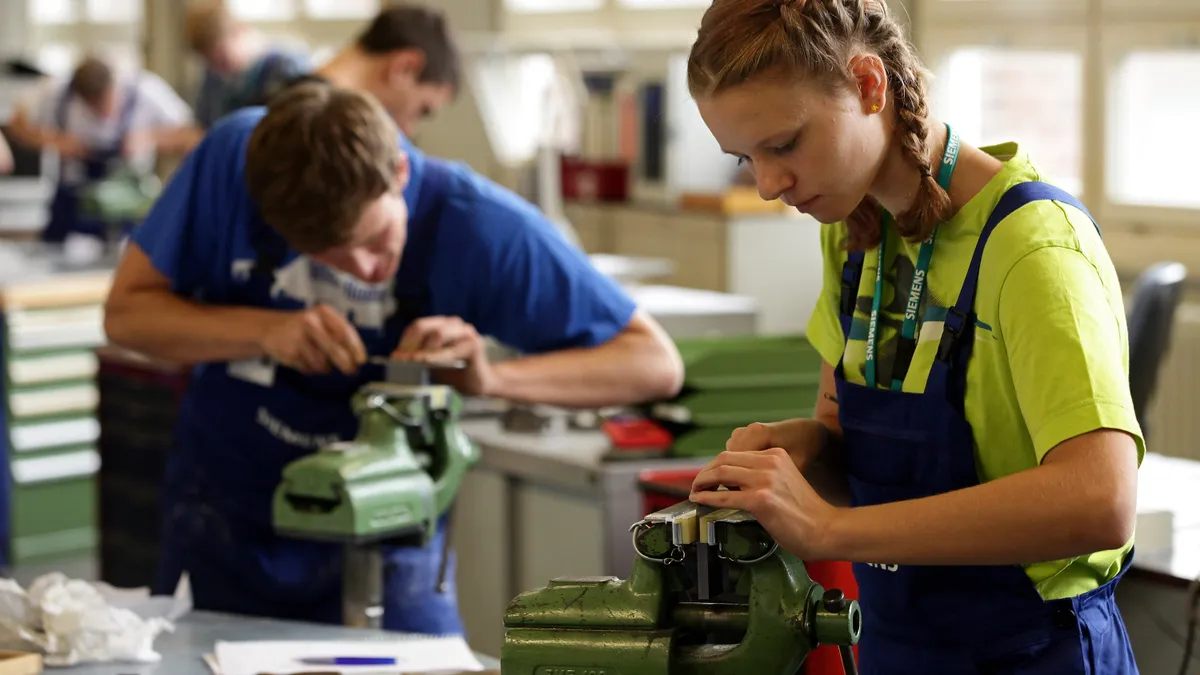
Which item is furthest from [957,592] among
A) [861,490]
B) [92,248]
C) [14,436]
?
[92,248]

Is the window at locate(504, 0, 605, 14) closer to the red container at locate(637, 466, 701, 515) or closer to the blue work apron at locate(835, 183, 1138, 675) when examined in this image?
the red container at locate(637, 466, 701, 515)

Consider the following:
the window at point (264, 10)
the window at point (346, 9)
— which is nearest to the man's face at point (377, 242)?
the window at point (346, 9)

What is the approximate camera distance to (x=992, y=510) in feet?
4.60

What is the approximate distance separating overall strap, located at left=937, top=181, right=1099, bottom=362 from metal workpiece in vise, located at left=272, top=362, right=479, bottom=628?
0.88m

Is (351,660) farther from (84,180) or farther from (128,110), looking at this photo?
(128,110)

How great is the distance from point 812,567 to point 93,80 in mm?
6012

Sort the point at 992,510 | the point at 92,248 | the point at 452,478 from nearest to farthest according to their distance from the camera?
the point at 992,510, the point at 452,478, the point at 92,248

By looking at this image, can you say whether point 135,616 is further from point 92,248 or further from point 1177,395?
point 92,248

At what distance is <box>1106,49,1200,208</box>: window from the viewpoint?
16.3 feet

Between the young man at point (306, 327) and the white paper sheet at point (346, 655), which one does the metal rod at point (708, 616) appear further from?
the young man at point (306, 327)

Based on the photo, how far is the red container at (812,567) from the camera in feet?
5.57

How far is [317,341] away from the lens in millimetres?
2445

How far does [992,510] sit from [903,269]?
38 cm

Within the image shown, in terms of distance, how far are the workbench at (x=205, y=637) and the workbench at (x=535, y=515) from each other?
3.18ft
